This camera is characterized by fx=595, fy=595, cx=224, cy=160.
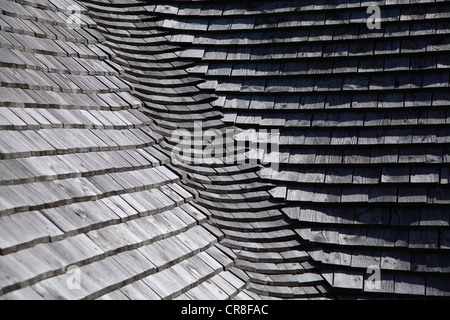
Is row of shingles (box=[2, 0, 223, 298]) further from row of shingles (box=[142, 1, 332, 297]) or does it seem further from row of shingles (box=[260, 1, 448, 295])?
row of shingles (box=[260, 1, 448, 295])

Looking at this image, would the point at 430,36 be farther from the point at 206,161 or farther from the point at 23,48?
the point at 23,48

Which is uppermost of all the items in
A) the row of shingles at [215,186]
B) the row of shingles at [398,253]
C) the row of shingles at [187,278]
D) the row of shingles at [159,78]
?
the row of shingles at [159,78]

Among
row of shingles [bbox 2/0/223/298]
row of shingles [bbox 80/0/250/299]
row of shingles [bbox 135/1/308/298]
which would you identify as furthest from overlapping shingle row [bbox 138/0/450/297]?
row of shingles [bbox 2/0/223/298]

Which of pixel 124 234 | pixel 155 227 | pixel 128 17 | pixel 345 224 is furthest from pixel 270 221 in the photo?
pixel 128 17

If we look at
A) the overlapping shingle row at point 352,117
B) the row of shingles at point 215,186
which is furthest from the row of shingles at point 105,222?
the overlapping shingle row at point 352,117

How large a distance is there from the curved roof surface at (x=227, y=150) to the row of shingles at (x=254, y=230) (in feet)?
0.05

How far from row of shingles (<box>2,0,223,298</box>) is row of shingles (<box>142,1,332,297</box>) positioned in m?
0.38

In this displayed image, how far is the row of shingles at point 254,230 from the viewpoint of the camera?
4348 millimetres

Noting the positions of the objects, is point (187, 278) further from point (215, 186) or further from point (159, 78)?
point (159, 78)

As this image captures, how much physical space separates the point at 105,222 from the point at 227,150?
2082 millimetres

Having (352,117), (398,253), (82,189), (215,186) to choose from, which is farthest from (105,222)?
A: (352,117)

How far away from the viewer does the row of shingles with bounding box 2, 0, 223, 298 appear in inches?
110

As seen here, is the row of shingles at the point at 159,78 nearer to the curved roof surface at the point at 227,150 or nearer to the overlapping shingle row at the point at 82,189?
the curved roof surface at the point at 227,150

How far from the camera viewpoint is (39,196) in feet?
10.6
